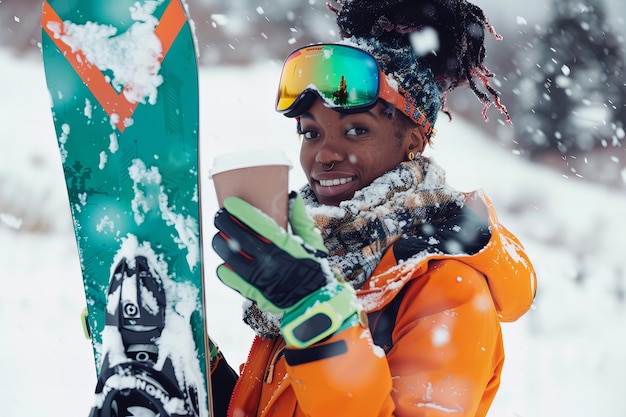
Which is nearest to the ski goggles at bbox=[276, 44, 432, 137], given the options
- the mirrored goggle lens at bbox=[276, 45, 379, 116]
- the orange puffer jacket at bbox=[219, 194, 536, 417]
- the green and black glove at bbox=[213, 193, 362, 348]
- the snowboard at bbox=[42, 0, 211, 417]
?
the mirrored goggle lens at bbox=[276, 45, 379, 116]

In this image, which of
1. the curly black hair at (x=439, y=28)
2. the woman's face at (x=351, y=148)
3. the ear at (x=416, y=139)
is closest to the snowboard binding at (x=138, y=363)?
the woman's face at (x=351, y=148)

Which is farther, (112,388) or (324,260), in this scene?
(112,388)

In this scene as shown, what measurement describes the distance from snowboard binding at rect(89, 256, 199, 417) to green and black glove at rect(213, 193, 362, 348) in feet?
1.32

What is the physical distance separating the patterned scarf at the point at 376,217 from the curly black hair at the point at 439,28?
1.13ft

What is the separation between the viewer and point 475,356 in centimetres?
116

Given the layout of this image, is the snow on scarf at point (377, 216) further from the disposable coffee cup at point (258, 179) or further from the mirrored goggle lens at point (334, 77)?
the disposable coffee cup at point (258, 179)

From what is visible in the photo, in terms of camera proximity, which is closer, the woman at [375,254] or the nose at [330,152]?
the woman at [375,254]

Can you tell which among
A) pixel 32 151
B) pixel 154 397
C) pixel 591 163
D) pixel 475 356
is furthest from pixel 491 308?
pixel 591 163

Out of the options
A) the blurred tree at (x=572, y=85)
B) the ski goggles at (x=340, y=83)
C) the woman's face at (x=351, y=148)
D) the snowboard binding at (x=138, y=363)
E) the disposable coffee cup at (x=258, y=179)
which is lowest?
the blurred tree at (x=572, y=85)

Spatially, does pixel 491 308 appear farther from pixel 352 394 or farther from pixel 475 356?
pixel 352 394

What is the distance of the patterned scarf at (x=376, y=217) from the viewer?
133cm

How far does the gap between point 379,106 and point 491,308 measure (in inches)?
23.3

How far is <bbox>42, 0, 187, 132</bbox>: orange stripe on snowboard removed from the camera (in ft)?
4.73

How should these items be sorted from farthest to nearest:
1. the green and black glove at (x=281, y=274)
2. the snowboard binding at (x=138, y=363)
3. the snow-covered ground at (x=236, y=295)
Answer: the snow-covered ground at (x=236, y=295), the snowboard binding at (x=138, y=363), the green and black glove at (x=281, y=274)
